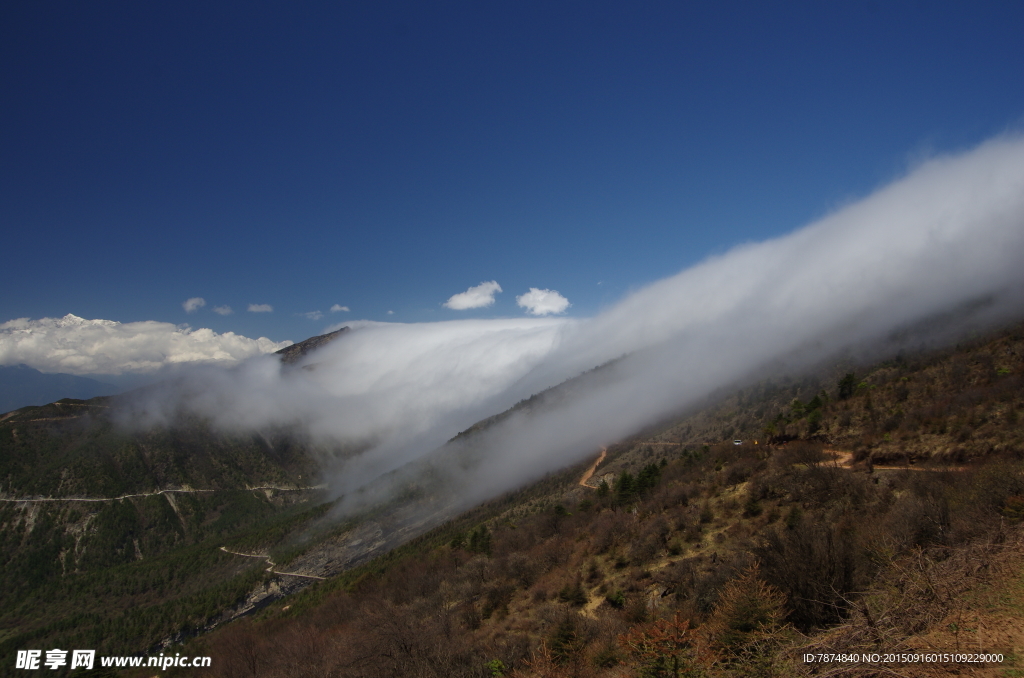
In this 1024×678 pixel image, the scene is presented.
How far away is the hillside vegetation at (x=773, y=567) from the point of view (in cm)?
987

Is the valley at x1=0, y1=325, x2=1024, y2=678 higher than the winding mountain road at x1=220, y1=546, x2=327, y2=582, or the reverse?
the valley at x1=0, y1=325, x2=1024, y2=678

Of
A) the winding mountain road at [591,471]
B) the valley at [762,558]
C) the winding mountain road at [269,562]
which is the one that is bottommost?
the winding mountain road at [269,562]

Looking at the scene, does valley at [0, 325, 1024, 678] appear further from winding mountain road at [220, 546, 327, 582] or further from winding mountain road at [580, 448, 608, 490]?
winding mountain road at [220, 546, 327, 582]

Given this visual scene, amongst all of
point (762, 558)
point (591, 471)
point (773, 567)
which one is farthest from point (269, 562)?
point (773, 567)

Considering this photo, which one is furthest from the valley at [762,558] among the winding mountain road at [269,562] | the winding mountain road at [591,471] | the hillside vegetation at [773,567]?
the winding mountain road at [269,562]

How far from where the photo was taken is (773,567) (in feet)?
46.3

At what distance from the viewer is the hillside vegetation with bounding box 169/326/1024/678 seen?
9.87 m

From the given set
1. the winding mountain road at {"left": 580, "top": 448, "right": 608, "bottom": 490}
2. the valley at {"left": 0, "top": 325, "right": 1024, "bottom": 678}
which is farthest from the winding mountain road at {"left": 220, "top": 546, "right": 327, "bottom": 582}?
the valley at {"left": 0, "top": 325, "right": 1024, "bottom": 678}

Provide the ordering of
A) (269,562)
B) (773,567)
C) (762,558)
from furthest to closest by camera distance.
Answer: (269,562)
(762,558)
(773,567)

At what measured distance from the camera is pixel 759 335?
6457 inches

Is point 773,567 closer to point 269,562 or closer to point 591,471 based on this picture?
point 591,471

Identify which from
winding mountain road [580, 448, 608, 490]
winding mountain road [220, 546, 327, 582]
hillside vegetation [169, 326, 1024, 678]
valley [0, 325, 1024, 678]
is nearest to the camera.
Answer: hillside vegetation [169, 326, 1024, 678]

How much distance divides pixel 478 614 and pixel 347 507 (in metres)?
188

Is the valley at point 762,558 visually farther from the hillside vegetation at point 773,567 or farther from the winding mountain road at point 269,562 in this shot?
the winding mountain road at point 269,562
